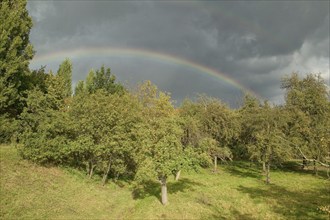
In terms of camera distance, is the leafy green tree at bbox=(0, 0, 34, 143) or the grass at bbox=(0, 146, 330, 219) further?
the leafy green tree at bbox=(0, 0, 34, 143)

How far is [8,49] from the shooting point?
3788 cm

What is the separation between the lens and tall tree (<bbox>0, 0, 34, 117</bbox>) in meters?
36.9

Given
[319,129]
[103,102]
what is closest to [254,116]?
[319,129]

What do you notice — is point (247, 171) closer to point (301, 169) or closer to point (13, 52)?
point (301, 169)

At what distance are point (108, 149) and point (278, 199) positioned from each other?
20329 millimetres

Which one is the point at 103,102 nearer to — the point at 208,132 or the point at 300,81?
the point at 208,132

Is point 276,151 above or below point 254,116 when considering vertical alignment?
below

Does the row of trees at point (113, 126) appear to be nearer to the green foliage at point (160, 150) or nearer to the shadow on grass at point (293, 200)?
the green foliage at point (160, 150)

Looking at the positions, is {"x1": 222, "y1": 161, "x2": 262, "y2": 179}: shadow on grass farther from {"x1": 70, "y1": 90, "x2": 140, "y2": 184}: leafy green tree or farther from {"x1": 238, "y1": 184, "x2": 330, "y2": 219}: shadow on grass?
{"x1": 70, "y1": 90, "x2": 140, "y2": 184}: leafy green tree

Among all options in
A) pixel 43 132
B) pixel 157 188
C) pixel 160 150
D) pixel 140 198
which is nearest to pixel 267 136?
pixel 157 188

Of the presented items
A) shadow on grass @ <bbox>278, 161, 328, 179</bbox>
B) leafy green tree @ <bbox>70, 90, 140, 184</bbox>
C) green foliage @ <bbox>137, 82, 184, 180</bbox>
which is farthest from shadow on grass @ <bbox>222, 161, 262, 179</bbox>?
green foliage @ <bbox>137, 82, 184, 180</bbox>

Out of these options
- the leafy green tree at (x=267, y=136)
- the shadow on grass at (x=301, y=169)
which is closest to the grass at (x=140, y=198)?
the leafy green tree at (x=267, y=136)

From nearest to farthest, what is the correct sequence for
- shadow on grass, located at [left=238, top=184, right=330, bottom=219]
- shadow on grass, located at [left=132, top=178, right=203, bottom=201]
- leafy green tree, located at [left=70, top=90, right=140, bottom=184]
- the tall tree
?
shadow on grass, located at [left=238, top=184, right=330, bottom=219] → shadow on grass, located at [left=132, top=178, right=203, bottom=201] → leafy green tree, located at [left=70, top=90, right=140, bottom=184] → the tall tree

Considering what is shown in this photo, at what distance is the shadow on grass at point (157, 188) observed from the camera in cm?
3389
